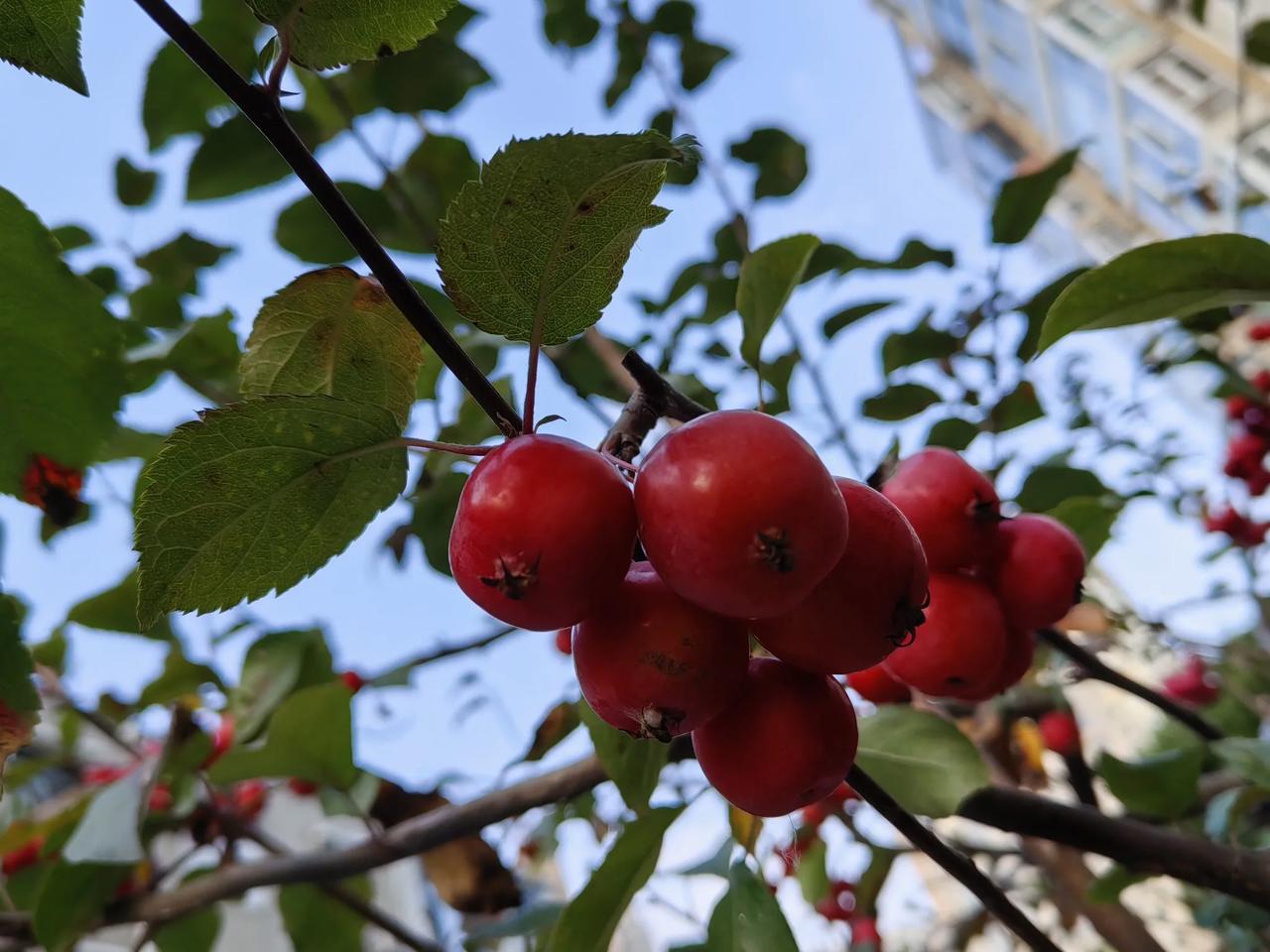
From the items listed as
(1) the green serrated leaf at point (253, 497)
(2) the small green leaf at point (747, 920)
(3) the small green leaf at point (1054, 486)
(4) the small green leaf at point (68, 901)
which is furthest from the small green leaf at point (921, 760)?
(4) the small green leaf at point (68, 901)

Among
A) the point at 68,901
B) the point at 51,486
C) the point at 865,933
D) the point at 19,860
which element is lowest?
the point at 865,933

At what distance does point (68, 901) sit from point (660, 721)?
35.5 inches

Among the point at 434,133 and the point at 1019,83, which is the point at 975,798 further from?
the point at 1019,83

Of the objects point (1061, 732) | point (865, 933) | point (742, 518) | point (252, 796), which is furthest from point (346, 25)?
point (865, 933)

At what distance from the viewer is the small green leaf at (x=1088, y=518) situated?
990mm

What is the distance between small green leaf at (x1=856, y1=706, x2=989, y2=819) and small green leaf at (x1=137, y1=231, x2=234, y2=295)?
1298 mm

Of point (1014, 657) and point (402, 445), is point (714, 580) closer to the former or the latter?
point (402, 445)

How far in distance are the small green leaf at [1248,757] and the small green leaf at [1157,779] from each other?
0.07 metres

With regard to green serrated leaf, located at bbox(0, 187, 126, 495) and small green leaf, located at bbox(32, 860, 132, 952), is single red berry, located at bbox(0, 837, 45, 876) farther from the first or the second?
green serrated leaf, located at bbox(0, 187, 126, 495)

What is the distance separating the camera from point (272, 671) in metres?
1.08

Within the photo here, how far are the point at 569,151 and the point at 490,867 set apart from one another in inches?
36.9

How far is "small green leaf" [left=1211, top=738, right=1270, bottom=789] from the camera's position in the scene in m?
0.84

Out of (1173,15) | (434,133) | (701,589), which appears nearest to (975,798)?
(701,589)

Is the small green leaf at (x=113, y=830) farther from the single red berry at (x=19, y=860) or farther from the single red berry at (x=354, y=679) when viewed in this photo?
the single red berry at (x=19, y=860)
